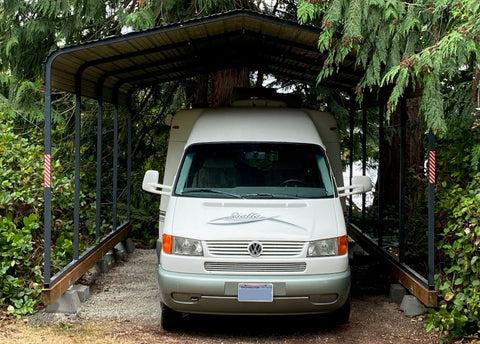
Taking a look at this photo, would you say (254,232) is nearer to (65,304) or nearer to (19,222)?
(65,304)

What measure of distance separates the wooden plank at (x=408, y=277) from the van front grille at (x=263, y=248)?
150 cm

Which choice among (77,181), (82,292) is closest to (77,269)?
(82,292)

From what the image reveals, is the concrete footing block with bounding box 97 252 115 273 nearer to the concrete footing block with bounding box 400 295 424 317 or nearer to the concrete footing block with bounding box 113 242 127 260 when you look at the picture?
the concrete footing block with bounding box 113 242 127 260

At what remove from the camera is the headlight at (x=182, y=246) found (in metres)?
6.12

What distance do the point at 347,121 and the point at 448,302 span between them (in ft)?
22.8

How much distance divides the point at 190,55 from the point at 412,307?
496cm

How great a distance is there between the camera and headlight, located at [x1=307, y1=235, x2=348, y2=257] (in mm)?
6133

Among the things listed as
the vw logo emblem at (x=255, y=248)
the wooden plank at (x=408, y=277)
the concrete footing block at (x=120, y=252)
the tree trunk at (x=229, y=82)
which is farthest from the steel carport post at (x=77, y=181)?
the wooden plank at (x=408, y=277)

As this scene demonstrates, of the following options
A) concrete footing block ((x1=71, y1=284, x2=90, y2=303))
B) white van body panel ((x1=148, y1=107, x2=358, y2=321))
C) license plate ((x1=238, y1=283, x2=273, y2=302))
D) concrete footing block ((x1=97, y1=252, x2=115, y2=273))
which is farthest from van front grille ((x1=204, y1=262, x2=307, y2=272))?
concrete footing block ((x1=97, y1=252, x2=115, y2=273))

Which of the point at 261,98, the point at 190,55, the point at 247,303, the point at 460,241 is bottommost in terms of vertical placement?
the point at 247,303

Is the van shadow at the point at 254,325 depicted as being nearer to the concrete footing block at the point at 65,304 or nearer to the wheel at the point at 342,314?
the wheel at the point at 342,314

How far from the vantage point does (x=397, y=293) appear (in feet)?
25.8

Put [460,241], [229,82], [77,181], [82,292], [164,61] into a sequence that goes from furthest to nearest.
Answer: [229,82] → [164,61] → [77,181] → [82,292] → [460,241]

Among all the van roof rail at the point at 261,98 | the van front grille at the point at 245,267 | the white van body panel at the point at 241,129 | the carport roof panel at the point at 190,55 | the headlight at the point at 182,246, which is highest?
the carport roof panel at the point at 190,55
